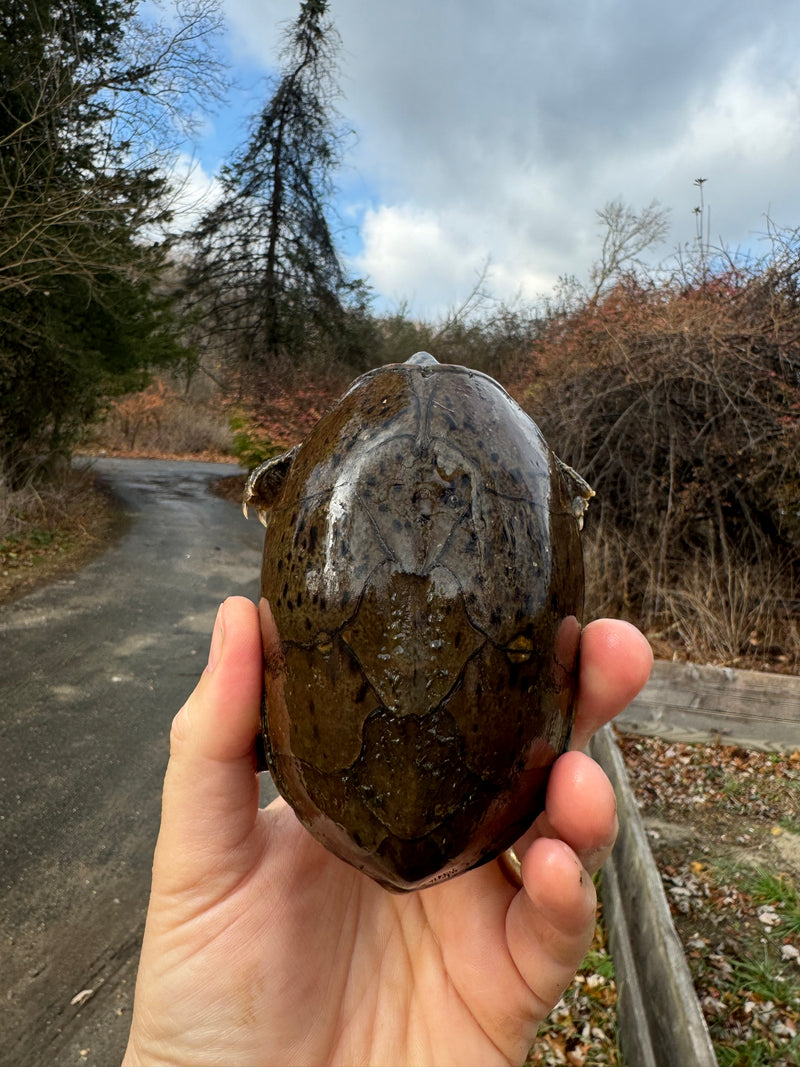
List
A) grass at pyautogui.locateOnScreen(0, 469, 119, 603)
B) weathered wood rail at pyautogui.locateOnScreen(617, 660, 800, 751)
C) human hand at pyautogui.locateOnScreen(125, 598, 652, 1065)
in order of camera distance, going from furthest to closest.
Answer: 1. grass at pyautogui.locateOnScreen(0, 469, 119, 603)
2. weathered wood rail at pyautogui.locateOnScreen(617, 660, 800, 751)
3. human hand at pyautogui.locateOnScreen(125, 598, 652, 1065)

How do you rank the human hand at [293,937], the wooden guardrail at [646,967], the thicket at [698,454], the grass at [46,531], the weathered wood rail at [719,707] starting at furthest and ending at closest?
the grass at [46,531] → the thicket at [698,454] → the weathered wood rail at [719,707] → the wooden guardrail at [646,967] → the human hand at [293,937]

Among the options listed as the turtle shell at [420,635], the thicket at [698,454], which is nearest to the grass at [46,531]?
the thicket at [698,454]

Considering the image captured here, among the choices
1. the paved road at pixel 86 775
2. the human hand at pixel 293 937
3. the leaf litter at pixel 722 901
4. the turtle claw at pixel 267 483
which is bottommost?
the paved road at pixel 86 775

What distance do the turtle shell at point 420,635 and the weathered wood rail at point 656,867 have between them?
152cm

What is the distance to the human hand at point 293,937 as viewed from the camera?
5.42ft

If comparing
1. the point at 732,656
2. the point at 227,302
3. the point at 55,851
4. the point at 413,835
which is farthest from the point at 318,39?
the point at 413,835

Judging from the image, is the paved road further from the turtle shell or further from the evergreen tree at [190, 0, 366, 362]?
the evergreen tree at [190, 0, 366, 362]

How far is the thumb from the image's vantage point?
1.66 m

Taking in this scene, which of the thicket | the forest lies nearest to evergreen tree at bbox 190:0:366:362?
the forest

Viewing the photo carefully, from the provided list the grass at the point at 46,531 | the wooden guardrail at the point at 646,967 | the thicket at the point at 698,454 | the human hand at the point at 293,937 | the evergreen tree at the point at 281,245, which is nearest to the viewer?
the human hand at the point at 293,937

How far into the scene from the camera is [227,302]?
780 inches

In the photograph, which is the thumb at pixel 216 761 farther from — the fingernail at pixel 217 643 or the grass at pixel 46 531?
the grass at pixel 46 531

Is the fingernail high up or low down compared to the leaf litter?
up

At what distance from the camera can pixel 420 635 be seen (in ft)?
4.46
